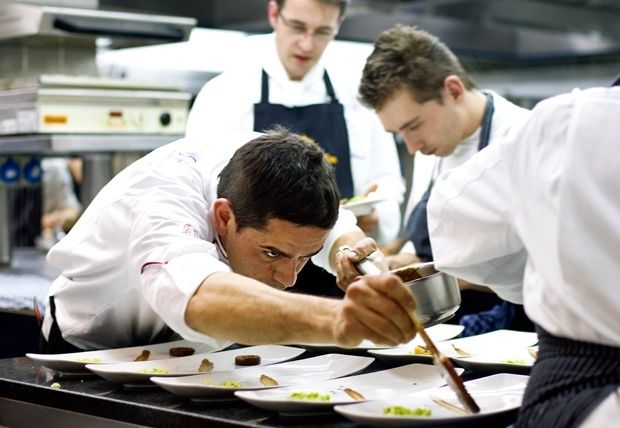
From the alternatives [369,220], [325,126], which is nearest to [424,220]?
[369,220]

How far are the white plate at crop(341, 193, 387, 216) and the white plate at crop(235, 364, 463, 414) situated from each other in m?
1.23

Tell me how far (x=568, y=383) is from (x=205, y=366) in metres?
0.91

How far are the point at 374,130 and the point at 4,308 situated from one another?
5.38 feet

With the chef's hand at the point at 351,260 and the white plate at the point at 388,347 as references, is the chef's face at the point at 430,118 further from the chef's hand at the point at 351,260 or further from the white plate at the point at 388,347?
the chef's hand at the point at 351,260

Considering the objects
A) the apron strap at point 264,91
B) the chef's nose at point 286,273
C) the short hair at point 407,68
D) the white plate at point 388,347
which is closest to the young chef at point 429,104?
the short hair at point 407,68

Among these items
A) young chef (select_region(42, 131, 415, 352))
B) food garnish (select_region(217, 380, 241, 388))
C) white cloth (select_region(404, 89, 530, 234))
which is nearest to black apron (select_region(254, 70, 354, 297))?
white cloth (select_region(404, 89, 530, 234))

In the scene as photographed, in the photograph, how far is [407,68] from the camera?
3498 millimetres

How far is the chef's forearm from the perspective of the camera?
1.84 m

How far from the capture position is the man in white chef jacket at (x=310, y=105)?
3.87m

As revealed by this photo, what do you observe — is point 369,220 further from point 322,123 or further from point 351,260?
point 351,260

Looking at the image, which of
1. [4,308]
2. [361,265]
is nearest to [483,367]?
[361,265]

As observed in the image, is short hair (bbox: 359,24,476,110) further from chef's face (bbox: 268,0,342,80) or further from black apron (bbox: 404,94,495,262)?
chef's face (bbox: 268,0,342,80)

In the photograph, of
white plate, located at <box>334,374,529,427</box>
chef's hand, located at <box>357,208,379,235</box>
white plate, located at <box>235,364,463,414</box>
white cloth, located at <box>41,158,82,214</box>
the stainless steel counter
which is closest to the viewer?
white plate, located at <box>334,374,529,427</box>

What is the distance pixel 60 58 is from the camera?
4.50 meters
